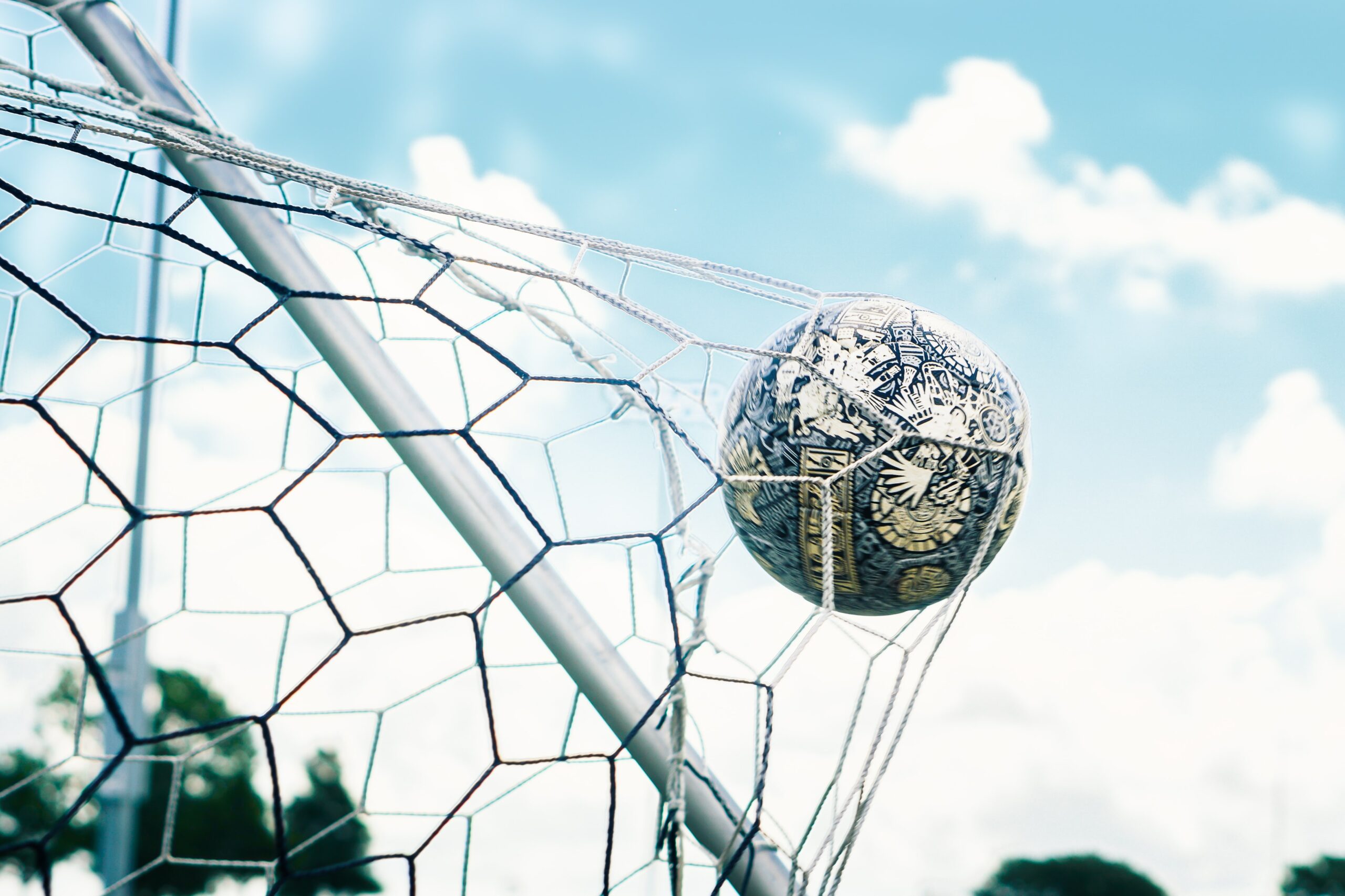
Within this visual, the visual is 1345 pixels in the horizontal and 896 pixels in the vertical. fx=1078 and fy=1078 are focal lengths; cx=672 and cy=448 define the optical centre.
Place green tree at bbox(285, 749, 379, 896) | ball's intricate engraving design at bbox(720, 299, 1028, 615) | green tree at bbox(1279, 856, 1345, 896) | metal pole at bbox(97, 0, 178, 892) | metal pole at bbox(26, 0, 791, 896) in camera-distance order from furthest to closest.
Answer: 1. green tree at bbox(1279, 856, 1345, 896)
2. green tree at bbox(285, 749, 379, 896)
3. metal pole at bbox(97, 0, 178, 892)
4. metal pole at bbox(26, 0, 791, 896)
5. ball's intricate engraving design at bbox(720, 299, 1028, 615)

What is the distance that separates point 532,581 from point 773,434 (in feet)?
2.25

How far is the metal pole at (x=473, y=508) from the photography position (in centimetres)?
263

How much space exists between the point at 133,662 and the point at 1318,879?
17156 mm

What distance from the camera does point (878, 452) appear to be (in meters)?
2.43

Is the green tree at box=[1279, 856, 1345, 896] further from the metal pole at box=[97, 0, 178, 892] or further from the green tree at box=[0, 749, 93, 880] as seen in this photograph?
the green tree at box=[0, 749, 93, 880]

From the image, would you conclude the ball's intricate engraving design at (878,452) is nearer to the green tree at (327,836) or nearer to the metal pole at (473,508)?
the metal pole at (473,508)

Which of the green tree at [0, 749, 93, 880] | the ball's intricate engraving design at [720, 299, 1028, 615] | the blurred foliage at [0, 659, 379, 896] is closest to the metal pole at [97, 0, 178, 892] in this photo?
the ball's intricate engraving design at [720, 299, 1028, 615]

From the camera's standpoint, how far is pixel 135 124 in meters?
2.17

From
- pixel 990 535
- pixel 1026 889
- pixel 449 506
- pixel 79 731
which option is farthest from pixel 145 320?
pixel 1026 889

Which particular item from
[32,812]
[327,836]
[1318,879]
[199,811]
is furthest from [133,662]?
[1318,879]

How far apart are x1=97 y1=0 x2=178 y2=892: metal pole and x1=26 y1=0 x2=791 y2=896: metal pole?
109 inches

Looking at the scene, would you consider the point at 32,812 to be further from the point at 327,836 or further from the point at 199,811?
the point at 327,836

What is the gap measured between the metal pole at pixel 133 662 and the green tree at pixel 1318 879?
16739 mm

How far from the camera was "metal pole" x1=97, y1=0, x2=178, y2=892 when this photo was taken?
570 cm
